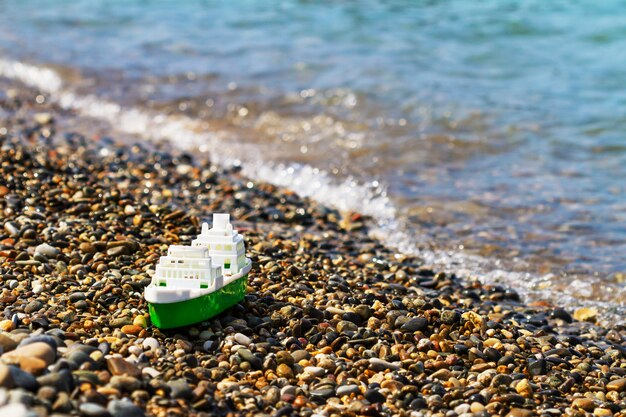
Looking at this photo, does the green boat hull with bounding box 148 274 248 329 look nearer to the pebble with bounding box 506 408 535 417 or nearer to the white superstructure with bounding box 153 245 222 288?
the white superstructure with bounding box 153 245 222 288

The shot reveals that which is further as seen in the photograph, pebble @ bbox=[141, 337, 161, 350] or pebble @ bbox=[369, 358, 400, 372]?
pebble @ bbox=[369, 358, 400, 372]

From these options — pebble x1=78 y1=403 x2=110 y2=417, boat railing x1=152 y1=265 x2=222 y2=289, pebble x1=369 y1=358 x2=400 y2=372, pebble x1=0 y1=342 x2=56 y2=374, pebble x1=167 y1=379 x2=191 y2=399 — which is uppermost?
boat railing x1=152 y1=265 x2=222 y2=289

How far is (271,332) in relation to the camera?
6.36m

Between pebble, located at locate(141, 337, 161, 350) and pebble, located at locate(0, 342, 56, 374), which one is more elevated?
pebble, located at locate(0, 342, 56, 374)

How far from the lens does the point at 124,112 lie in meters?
15.1

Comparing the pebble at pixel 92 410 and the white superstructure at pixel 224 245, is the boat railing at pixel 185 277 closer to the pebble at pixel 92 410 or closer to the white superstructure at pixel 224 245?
the white superstructure at pixel 224 245

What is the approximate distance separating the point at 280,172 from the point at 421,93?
430cm

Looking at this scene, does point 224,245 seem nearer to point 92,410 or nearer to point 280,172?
point 92,410

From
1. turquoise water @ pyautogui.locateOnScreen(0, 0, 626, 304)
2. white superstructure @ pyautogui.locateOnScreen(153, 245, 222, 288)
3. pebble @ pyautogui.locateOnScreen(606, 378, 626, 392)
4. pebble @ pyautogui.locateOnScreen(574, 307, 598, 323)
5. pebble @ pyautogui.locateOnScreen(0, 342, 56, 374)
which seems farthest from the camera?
turquoise water @ pyautogui.locateOnScreen(0, 0, 626, 304)

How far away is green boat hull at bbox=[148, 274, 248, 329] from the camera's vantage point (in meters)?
5.90

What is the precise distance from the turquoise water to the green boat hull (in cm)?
420

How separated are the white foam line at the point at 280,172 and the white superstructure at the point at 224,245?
3484 mm

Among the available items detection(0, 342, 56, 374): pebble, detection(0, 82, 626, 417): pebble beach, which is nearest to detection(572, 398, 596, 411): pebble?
detection(0, 82, 626, 417): pebble beach

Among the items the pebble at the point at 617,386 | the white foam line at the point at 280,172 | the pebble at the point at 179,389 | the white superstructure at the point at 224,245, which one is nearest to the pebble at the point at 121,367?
the pebble at the point at 179,389
